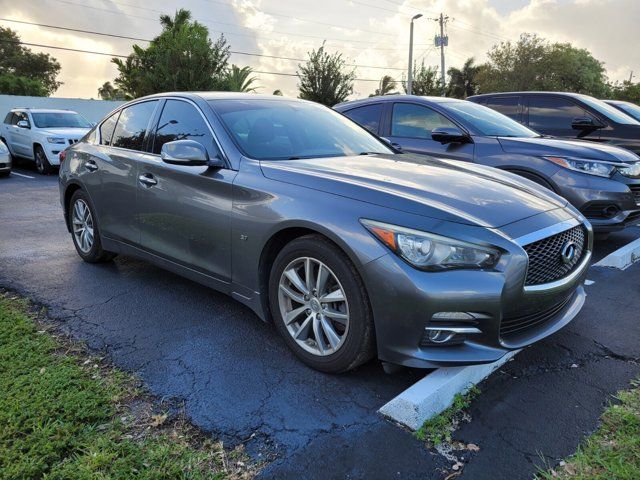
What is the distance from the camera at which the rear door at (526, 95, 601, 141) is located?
24.8 ft

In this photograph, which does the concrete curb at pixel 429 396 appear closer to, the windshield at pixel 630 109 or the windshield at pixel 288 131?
the windshield at pixel 288 131

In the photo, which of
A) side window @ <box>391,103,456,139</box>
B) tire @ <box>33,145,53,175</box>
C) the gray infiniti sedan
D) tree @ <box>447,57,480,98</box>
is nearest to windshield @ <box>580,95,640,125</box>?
side window @ <box>391,103,456,139</box>

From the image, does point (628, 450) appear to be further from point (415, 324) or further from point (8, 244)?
point (8, 244)

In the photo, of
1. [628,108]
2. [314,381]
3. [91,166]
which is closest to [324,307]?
[314,381]

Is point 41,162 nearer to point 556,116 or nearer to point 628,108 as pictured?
point 556,116

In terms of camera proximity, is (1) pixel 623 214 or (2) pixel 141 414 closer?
(2) pixel 141 414

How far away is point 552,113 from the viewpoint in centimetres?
773

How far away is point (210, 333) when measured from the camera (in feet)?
11.7

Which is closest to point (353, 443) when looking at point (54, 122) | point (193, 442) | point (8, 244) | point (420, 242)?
point (193, 442)

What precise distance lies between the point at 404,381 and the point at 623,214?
3.62 meters

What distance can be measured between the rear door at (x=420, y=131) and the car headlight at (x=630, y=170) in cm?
151

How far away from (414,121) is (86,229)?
12.9ft

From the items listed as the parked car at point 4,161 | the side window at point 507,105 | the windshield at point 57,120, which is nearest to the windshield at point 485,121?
the side window at point 507,105

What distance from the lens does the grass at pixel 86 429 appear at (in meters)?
2.15
